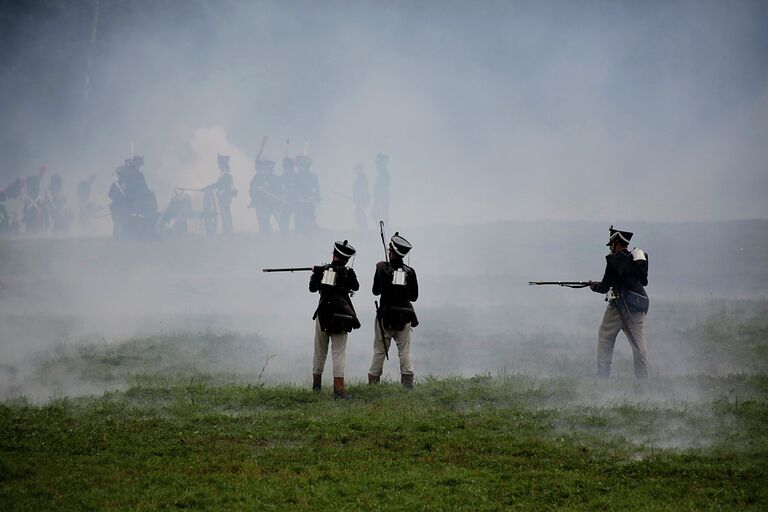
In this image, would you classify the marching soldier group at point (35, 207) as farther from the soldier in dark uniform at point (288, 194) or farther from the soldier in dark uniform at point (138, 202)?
the soldier in dark uniform at point (288, 194)

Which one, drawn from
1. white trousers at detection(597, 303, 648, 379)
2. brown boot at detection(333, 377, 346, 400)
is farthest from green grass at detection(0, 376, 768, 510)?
white trousers at detection(597, 303, 648, 379)

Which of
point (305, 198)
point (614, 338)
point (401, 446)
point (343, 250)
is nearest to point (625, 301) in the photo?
point (614, 338)

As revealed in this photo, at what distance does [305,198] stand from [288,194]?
931mm

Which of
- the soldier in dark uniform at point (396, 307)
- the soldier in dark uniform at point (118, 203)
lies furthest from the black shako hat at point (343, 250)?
the soldier in dark uniform at point (118, 203)

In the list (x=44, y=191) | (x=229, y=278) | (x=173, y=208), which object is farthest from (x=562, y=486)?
(x=44, y=191)

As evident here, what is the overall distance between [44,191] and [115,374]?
28464 mm

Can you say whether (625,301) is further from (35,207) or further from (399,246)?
(35,207)

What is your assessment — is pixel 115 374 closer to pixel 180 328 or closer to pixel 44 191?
pixel 180 328

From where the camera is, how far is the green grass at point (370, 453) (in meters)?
7.94

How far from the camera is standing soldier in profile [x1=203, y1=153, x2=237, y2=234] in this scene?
136 feet

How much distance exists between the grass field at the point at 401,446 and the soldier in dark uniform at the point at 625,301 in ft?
1.85

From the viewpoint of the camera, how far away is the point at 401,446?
9867 mm

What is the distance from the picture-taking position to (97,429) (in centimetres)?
1059

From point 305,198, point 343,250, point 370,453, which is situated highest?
point 305,198
